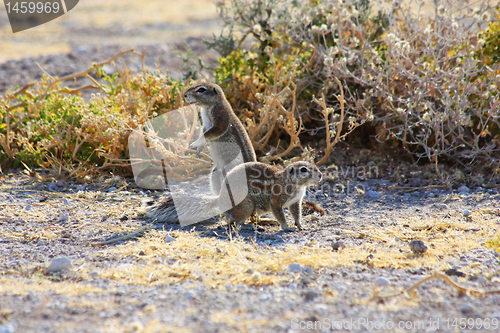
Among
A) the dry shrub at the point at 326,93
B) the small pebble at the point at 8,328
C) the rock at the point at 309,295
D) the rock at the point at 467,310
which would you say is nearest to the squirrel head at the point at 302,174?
the dry shrub at the point at 326,93

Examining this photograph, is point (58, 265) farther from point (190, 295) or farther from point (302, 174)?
point (302, 174)

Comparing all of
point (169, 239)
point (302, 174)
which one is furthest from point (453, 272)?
point (169, 239)

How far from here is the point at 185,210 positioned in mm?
4832

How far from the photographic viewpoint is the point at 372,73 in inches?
255

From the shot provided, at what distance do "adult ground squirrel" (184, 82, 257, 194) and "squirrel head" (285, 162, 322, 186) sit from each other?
75 cm

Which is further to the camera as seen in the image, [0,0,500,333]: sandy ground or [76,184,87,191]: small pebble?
[76,184,87,191]: small pebble

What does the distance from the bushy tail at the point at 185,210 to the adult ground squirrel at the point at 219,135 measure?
431mm

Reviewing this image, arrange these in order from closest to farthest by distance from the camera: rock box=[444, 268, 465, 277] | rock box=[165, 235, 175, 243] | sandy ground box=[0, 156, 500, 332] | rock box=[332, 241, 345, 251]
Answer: sandy ground box=[0, 156, 500, 332] < rock box=[444, 268, 465, 277] < rock box=[332, 241, 345, 251] < rock box=[165, 235, 175, 243]

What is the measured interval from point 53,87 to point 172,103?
6.38 feet

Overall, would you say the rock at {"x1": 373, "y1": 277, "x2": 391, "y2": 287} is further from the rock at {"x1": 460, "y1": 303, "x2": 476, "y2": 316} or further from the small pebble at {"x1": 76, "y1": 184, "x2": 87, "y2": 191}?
the small pebble at {"x1": 76, "y1": 184, "x2": 87, "y2": 191}

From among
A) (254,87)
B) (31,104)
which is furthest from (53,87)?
(254,87)

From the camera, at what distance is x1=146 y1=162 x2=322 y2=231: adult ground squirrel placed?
477 cm

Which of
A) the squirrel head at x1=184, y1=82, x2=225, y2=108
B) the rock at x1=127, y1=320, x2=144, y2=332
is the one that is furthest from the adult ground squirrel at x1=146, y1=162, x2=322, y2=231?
the rock at x1=127, y1=320, x2=144, y2=332

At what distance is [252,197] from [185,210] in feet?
2.43
